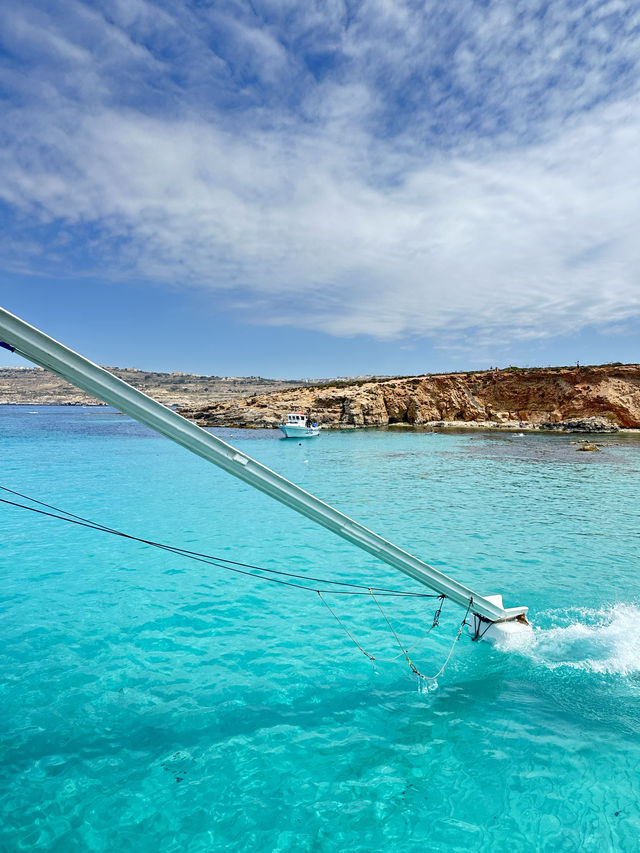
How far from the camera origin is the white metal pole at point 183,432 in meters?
4.66

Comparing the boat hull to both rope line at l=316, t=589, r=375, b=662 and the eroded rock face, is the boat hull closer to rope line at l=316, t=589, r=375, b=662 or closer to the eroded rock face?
the eroded rock face

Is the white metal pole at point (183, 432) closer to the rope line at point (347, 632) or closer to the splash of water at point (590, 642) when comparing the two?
the rope line at point (347, 632)

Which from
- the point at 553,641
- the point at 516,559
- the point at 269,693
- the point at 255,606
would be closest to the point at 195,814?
the point at 269,693

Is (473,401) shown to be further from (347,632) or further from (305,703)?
(305,703)

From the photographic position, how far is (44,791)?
4871 millimetres

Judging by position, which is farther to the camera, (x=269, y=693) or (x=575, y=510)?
(x=575, y=510)

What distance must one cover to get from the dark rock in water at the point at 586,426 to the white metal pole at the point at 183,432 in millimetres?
76894

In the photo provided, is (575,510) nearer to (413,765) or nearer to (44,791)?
(413,765)

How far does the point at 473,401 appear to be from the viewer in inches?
3531

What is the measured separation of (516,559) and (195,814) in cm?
1127

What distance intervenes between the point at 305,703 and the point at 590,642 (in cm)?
556

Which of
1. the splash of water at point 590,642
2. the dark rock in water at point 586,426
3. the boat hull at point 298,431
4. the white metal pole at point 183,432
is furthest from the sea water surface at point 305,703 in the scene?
the dark rock in water at point 586,426

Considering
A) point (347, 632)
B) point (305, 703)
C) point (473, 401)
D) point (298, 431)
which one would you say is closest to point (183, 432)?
point (305, 703)

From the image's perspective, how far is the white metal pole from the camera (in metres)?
4.66
